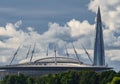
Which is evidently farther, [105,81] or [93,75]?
[93,75]

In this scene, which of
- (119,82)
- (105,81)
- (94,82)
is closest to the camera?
(119,82)

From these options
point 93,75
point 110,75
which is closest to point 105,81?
point 110,75

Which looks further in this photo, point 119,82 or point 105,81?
point 105,81

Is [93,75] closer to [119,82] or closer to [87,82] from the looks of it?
[87,82]

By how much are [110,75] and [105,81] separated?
4.16 m

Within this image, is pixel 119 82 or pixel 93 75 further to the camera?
pixel 93 75

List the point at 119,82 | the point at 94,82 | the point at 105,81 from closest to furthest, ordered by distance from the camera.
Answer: the point at 119,82 < the point at 105,81 < the point at 94,82

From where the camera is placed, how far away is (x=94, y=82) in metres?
193

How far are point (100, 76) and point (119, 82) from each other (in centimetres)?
3502

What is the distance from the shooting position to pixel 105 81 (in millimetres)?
180750

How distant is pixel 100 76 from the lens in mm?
191125

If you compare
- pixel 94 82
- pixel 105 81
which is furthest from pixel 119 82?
pixel 94 82

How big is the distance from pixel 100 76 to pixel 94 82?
370 centimetres

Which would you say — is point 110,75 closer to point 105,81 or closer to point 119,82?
point 105,81
